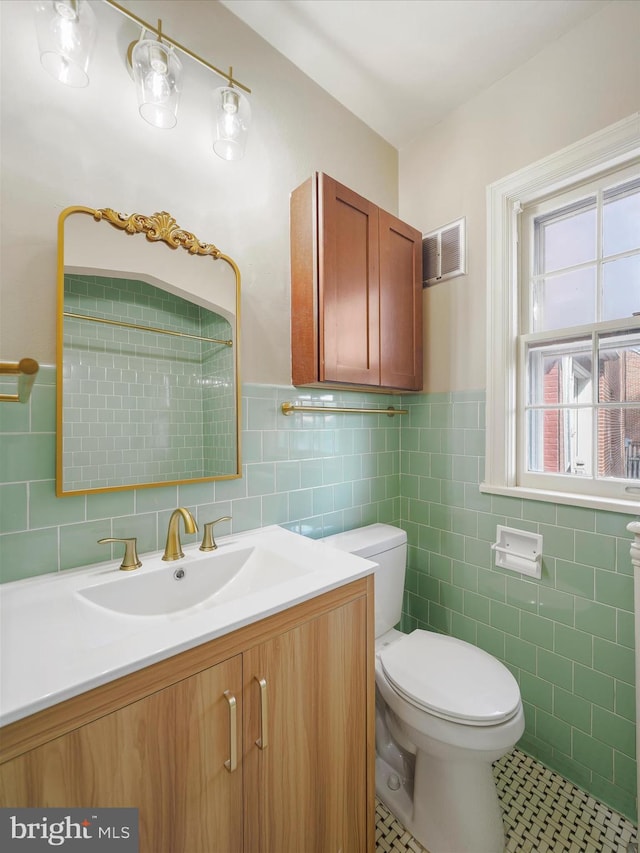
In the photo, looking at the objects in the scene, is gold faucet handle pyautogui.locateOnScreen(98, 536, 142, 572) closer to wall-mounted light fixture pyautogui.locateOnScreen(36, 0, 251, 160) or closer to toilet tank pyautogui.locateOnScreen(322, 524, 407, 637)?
toilet tank pyautogui.locateOnScreen(322, 524, 407, 637)

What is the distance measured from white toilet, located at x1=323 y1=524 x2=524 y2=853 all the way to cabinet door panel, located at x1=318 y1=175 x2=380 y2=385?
74 centimetres

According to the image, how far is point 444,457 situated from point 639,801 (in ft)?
4.04

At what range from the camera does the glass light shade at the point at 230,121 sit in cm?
124

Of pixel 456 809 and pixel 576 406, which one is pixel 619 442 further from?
pixel 456 809

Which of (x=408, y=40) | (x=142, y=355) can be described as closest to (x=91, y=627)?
(x=142, y=355)

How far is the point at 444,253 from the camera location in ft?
5.81

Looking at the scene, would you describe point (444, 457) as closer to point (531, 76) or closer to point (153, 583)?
point (153, 583)

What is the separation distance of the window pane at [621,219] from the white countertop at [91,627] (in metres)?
1.47

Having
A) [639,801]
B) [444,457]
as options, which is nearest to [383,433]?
[444,457]

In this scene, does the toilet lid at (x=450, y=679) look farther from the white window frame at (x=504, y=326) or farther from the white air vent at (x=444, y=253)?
the white air vent at (x=444, y=253)

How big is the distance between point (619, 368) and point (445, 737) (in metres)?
1.36

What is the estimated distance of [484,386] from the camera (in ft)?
5.41

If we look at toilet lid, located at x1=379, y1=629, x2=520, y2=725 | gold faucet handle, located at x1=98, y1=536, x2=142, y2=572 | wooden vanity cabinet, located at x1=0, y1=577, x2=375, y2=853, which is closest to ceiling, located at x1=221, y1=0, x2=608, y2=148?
gold faucet handle, located at x1=98, y1=536, x2=142, y2=572

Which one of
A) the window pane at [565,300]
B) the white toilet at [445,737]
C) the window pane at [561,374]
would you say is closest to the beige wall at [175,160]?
the window pane at [565,300]
